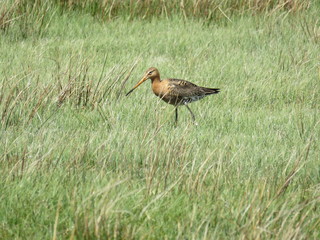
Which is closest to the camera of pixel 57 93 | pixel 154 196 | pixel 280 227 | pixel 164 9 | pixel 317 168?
pixel 280 227

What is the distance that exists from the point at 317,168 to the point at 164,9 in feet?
17.9

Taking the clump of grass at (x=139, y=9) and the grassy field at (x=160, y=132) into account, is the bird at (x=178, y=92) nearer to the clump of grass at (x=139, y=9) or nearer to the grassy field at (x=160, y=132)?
the grassy field at (x=160, y=132)

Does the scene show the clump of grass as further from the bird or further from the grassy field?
the bird

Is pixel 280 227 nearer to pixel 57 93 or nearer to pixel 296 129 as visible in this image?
pixel 296 129

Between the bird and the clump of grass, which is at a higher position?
the clump of grass

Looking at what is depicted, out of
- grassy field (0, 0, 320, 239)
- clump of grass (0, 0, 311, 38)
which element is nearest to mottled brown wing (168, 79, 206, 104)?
grassy field (0, 0, 320, 239)

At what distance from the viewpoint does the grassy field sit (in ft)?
13.4

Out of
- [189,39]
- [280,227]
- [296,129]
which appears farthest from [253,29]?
[280,227]

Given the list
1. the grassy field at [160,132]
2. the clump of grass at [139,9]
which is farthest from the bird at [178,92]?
the clump of grass at [139,9]

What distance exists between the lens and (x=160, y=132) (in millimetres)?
5746

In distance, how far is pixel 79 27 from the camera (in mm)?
9367

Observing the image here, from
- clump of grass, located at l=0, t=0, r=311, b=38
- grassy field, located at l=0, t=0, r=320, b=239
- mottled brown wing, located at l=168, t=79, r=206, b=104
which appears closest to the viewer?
grassy field, located at l=0, t=0, r=320, b=239

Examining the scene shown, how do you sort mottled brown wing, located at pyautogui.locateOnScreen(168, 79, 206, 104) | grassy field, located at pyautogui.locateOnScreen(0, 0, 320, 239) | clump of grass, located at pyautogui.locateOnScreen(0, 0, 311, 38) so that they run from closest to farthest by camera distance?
1. grassy field, located at pyautogui.locateOnScreen(0, 0, 320, 239)
2. mottled brown wing, located at pyautogui.locateOnScreen(168, 79, 206, 104)
3. clump of grass, located at pyautogui.locateOnScreen(0, 0, 311, 38)

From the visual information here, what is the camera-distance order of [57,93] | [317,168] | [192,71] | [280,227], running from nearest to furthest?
[280,227] < [317,168] < [57,93] < [192,71]
